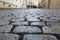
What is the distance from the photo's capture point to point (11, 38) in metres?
1.05

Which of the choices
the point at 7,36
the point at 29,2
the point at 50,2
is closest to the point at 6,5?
the point at 50,2

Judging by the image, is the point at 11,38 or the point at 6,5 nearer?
the point at 11,38

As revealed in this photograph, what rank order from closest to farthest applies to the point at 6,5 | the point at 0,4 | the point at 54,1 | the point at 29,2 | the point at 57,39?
the point at 57,39 < the point at 0,4 < the point at 6,5 < the point at 54,1 < the point at 29,2

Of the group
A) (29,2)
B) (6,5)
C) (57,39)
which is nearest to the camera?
(57,39)

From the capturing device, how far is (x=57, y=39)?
1025 mm

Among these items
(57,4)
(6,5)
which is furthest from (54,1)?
(6,5)

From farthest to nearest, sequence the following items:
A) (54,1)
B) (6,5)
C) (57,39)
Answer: (54,1) → (6,5) → (57,39)

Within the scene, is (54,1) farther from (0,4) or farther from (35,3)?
(35,3)

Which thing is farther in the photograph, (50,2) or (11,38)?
(50,2)

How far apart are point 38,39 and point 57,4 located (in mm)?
4906

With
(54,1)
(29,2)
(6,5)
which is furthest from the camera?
(29,2)

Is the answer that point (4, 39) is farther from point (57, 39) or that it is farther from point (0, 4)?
point (0, 4)

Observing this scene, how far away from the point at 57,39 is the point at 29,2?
967 centimetres

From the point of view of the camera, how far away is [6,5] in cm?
534
